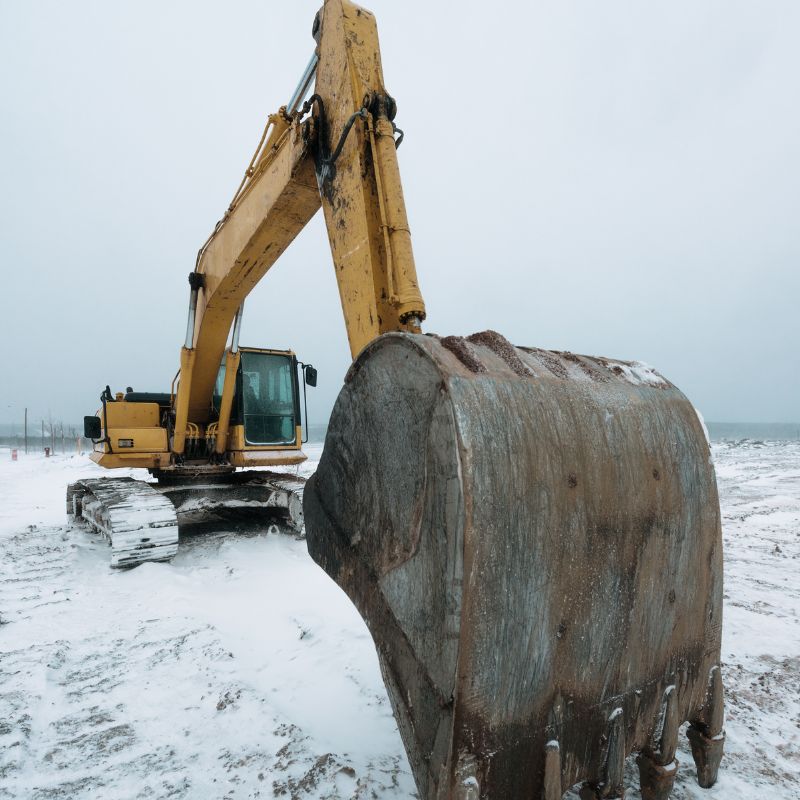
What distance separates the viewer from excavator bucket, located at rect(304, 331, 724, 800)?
128 cm

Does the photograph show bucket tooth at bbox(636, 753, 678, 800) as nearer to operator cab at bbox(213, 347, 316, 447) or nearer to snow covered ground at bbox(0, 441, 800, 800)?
snow covered ground at bbox(0, 441, 800, 800)

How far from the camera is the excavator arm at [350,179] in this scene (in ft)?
8.30

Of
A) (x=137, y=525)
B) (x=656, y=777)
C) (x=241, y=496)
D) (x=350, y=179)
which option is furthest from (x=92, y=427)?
(x=656, y=777)

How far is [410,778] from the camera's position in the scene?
83.4 inches

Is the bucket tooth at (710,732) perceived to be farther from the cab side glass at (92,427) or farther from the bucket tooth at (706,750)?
the cab side glass at (92,427)

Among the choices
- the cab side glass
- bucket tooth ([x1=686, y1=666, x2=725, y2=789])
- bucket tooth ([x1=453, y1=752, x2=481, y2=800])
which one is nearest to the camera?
bucket tooth ([x1=453, y1=752, x2=481, y2=800])

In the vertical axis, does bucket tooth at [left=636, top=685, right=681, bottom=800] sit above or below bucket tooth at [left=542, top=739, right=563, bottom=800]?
below

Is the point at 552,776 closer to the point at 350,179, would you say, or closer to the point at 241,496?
the point at 350,179

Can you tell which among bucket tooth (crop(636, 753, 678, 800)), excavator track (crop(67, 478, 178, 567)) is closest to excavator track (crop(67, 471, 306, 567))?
excavator track (crop(67, 478, 178, 567))

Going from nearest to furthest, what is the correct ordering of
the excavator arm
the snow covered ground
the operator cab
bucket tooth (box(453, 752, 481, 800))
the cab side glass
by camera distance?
bucket tooth (box(453, 752, 481, 800)) < the snow covered ground < the excavator arm < the operator cab < the cab side glass

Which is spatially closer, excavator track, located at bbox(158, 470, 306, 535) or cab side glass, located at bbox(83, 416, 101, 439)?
excavator track, located at bbox(158, 470, 306, 535)

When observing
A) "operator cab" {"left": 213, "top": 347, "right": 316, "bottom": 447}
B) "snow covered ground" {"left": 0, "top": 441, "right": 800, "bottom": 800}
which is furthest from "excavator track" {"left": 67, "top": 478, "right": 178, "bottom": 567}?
"operator cab" {"left": 213, "top": 347, "right": 316, "bottom": 447}

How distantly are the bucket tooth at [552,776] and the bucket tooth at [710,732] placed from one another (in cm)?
78

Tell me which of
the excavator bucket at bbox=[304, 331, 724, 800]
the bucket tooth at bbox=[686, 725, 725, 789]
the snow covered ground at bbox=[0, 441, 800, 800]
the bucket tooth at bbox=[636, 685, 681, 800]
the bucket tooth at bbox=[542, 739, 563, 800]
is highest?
the excavator bucket at bbox=[304, 331, 724, 800]
